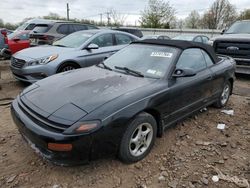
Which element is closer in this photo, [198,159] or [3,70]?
[198,159]

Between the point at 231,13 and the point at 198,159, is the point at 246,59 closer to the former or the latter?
the point at 198,159

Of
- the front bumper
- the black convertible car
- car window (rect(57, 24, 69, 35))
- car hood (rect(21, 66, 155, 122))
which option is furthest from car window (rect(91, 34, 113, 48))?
the front bumper

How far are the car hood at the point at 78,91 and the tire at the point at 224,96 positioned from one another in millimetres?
2381

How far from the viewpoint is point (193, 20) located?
5328 centimetres

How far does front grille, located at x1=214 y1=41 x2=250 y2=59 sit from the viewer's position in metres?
7.92

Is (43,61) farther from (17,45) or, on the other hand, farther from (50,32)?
(17,45)

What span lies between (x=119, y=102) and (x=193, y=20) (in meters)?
55.0

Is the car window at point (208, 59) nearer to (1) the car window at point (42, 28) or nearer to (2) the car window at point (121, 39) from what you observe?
(2) the car window at point (121, 39)

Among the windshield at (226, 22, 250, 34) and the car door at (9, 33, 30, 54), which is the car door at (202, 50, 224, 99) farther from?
the car door at (9, 33, 30, 54)

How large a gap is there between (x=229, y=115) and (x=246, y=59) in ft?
12.2

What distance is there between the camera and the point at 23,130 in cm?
292

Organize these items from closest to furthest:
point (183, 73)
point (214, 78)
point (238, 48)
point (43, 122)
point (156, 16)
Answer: point (43, 122) → point (183, 73) → point (214, 78) → point (238, 48) → point (156, 16)

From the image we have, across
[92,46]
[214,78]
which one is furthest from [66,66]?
[214,78]

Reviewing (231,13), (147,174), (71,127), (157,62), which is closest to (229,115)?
(157,62)
